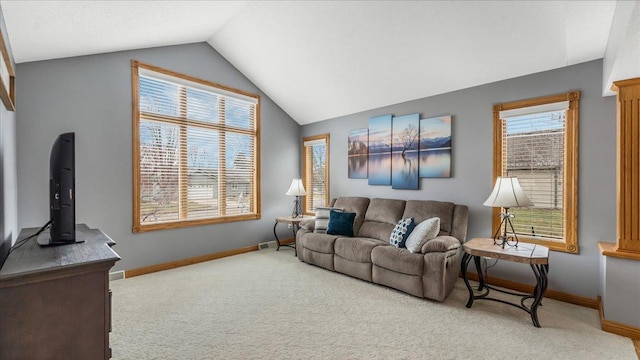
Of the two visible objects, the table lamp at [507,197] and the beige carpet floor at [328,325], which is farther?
the table lamp at [507,197]

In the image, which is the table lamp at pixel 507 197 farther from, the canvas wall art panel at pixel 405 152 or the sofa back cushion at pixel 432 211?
the canvas wall art panel at pixel 405 152

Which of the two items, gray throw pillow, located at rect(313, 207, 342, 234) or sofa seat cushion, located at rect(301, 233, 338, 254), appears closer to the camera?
sofa seat cushion, located at rect(301, 233, 338, 254)

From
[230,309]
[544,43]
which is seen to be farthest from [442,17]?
[230,309]

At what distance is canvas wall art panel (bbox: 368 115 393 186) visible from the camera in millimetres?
4754

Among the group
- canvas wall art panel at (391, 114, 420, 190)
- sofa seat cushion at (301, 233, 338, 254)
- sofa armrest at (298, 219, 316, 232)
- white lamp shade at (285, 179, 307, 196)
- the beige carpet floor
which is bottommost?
the beige carpet floor

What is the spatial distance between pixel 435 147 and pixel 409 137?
0.43 m

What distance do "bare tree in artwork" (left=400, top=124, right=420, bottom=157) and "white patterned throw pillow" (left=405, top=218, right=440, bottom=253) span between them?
1398 mm

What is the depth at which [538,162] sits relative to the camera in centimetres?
345

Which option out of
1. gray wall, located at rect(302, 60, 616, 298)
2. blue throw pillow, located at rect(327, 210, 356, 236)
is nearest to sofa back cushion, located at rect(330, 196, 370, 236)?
blue throw pillow, located at rect(327, 210, 356, 236)

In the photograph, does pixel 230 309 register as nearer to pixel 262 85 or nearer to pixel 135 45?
pixel 135 45

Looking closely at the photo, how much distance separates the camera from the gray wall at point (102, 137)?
324cm

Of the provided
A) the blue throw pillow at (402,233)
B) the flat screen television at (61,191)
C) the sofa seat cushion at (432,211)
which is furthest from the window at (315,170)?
the flat screen television at (61,191)

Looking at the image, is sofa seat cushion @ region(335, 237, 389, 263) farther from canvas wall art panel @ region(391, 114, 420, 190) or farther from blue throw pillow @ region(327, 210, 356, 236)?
canvas wall art panel @ region(391, 114, 420, 190)

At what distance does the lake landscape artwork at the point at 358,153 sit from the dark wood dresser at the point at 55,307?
13.3 ft
